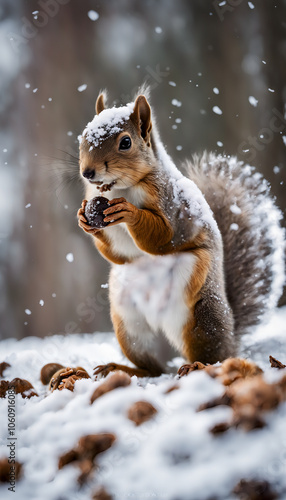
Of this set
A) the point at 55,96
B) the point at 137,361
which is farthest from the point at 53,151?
the point at 137,361

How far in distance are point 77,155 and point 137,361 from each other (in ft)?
1.51

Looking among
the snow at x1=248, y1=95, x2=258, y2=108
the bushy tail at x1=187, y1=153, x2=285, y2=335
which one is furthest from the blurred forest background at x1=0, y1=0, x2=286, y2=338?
the bushy tail at x1=187, y1=153, x2=285, y2=335

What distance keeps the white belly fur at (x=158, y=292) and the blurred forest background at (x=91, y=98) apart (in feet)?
0.95

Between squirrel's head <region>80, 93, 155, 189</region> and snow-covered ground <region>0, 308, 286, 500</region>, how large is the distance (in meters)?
0.35

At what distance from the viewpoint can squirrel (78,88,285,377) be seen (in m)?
0.82

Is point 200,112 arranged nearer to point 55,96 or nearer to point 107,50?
point 107,50

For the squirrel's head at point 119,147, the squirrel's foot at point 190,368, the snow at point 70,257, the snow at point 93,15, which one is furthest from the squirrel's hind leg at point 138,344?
the snow at point 93,15

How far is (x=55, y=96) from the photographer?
155cm

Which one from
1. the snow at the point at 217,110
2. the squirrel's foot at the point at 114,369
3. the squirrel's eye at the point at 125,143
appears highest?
the snow at the point at 217,110

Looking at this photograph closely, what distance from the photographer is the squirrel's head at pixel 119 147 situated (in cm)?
78

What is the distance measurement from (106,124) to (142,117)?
0.08 m

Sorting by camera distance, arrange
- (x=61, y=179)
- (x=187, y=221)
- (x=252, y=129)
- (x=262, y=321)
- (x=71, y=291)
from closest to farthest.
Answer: (x=187, y=221) < (x=61, y=179) < (x=262, y=321) < (x=252, y=129) < (x=71, y=291)

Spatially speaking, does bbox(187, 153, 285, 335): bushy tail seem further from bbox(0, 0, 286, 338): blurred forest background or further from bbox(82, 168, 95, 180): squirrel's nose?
bbox(82, 168, 95, 180): squirrel's nose

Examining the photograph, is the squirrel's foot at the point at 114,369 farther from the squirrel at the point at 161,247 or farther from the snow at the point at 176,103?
the snow at the point at 176,103
